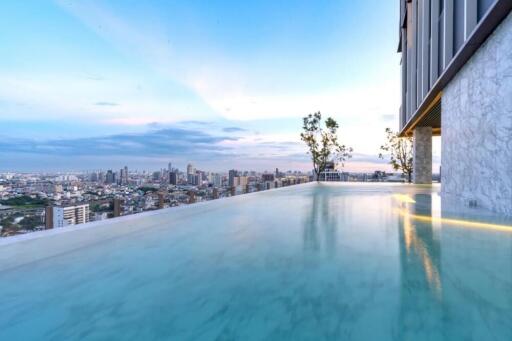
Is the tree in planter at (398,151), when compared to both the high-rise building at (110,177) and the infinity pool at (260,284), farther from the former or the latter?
the high-rise building at (110,177)

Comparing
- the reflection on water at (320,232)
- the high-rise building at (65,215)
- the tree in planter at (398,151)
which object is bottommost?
the reflection on water at (320,232)

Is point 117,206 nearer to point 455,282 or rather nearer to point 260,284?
point 260,284

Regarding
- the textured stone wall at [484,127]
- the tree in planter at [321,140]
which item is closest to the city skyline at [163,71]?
the tree in planter at [321,140]

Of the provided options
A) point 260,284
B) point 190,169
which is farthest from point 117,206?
point 190,169

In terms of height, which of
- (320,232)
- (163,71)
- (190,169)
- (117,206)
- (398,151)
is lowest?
(320,232)

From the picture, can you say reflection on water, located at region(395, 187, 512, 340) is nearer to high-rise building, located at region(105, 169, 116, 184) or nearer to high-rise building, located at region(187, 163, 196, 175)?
high-rise building, located at region(105, 169, 116, 184)
